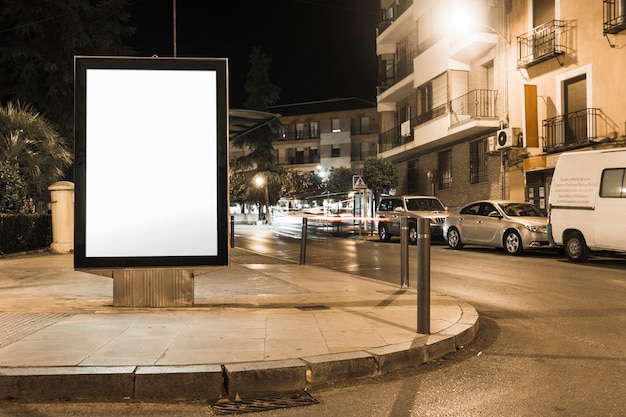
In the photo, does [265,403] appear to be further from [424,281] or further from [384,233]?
[384,233]

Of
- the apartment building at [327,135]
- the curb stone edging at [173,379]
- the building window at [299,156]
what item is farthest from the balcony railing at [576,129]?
the building window at [299,156]

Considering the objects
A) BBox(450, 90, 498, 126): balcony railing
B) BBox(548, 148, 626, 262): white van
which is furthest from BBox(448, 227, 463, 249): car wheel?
BBox(450, 90, 498, 126): balcony railing

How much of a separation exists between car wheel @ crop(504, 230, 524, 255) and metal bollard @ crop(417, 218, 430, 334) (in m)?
10.5

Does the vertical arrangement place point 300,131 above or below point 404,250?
above

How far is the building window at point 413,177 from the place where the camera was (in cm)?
3138

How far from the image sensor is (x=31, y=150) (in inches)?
632

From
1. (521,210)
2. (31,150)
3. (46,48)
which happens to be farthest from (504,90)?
(46,48)

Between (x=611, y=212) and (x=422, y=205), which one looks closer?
(x=611, y=212)

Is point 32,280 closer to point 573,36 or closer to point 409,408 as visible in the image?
point 409,408

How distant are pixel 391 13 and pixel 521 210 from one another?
67.7ft

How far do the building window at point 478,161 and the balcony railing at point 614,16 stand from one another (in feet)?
23.1

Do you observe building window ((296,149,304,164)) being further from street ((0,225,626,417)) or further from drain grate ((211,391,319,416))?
drain grate ((211,391,319,416))

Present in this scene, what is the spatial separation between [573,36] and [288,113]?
54203 millimetres

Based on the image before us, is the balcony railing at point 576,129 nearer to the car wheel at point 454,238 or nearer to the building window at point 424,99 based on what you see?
the car wheel at point 454,238
